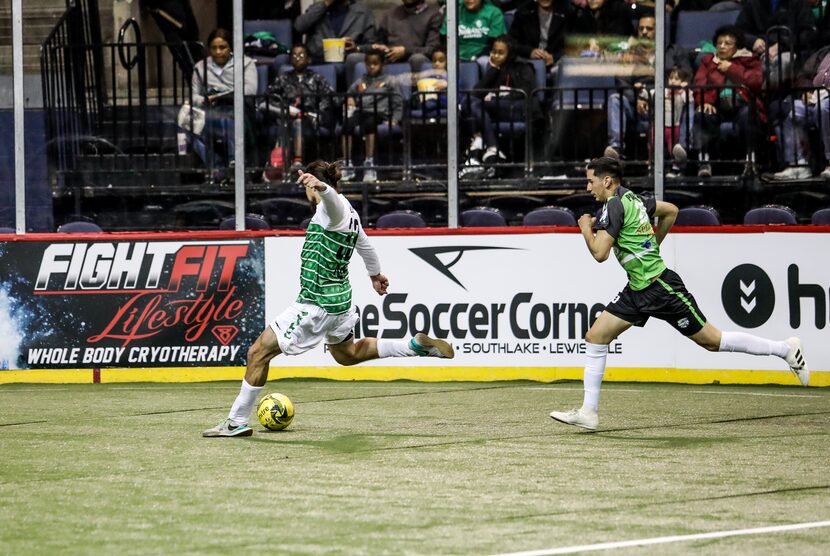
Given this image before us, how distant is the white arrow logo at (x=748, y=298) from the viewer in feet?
42.4

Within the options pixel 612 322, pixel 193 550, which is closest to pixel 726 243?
pixel 612 322

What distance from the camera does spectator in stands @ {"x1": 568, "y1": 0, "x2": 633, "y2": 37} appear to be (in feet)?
50.4

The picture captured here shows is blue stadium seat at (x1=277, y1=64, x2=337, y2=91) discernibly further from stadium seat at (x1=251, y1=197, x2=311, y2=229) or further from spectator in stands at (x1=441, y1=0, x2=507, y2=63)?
stadium seat at (x1=251, y1=197, x2=311, y2=229)

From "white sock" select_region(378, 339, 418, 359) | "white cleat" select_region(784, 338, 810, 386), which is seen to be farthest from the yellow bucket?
"white cleat" select_region(784, 338, 810, 386)

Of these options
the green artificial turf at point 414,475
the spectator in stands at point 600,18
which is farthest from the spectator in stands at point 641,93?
the green artificial turf at point 414,475

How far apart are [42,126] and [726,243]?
756cm

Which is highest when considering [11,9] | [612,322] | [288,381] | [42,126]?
[11,9]

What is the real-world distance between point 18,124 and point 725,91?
7670 millimetres

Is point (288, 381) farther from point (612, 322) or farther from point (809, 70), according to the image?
point (809, 70)

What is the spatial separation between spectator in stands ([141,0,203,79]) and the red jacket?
559 centimetres

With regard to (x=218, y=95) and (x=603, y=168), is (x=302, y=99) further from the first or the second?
(x=603, y=168)

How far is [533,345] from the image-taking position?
13.3 m

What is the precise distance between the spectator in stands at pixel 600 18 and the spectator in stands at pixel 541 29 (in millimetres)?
153

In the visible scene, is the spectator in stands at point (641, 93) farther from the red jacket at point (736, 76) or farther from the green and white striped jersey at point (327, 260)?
the green and white striped jersey at point (327, 260)
